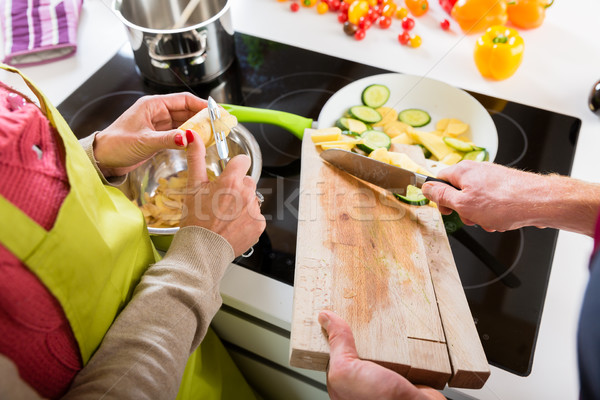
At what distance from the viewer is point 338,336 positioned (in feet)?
2.22

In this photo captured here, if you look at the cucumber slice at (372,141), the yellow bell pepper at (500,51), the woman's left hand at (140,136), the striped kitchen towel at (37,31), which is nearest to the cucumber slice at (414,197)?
the cucumber slice at (372,141)

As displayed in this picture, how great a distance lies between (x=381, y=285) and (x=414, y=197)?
0.73ft

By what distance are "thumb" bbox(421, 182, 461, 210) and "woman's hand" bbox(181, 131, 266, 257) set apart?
33 centimetres

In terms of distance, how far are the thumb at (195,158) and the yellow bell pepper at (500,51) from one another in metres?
0.88

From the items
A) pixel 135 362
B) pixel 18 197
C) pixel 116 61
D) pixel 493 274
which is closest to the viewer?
pixel 18 197

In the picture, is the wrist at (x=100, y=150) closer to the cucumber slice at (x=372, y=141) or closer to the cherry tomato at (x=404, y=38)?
the cucumber slice at (x=372, y=141)

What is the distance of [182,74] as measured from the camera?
4.09ft

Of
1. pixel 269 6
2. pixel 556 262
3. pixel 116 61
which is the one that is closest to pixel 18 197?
pixel 556 262

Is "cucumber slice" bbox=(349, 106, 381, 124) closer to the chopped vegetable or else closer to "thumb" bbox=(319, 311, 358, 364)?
the chopped vegetable

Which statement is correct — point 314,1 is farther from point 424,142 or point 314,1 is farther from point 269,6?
point 424,142

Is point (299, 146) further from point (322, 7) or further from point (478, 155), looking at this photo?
point (322, 7)

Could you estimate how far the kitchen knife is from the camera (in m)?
0.88

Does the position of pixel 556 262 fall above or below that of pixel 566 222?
below

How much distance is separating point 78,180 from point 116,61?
999 mm
